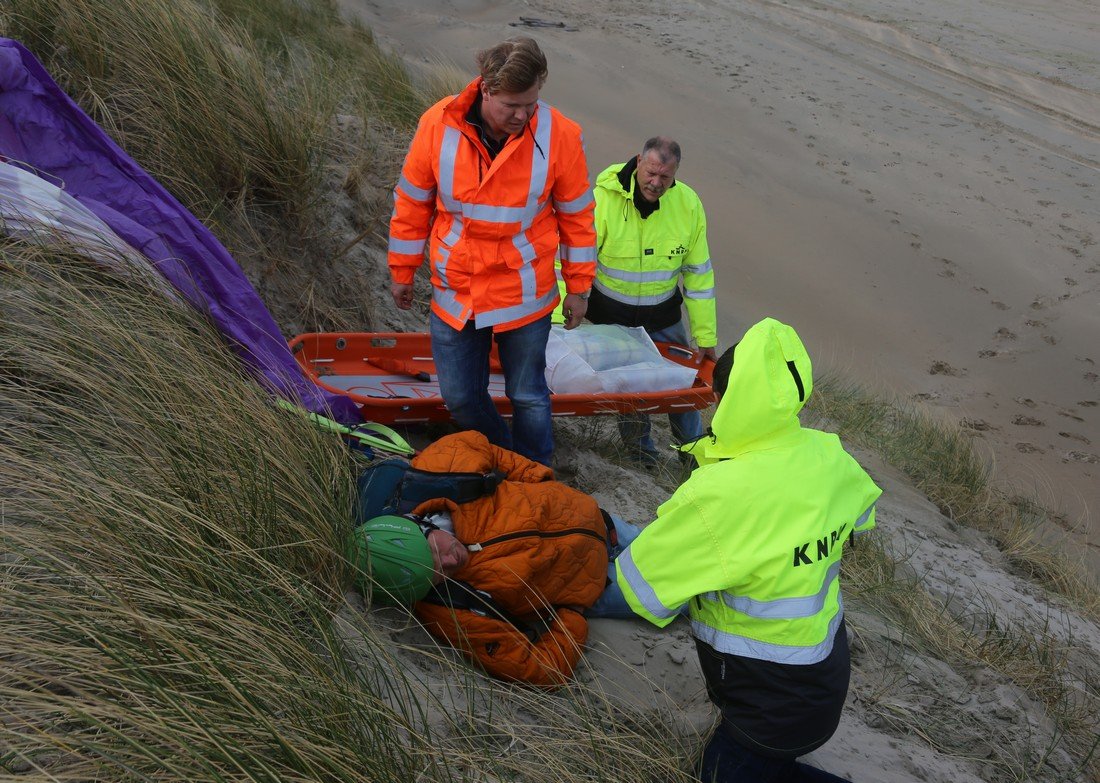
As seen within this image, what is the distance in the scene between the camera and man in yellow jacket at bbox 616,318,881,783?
7.91 ft

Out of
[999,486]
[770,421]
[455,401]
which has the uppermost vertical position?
[770,421]

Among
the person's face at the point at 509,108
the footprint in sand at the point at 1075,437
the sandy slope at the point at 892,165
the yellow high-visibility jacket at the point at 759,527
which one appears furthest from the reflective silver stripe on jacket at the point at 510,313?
the footprint in sand at the point at 1075,437

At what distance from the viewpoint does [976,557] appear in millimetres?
5312

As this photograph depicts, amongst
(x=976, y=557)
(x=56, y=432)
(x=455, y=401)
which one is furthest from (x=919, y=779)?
(x=56, y=432)

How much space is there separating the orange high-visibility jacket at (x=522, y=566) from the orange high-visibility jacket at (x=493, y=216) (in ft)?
1.98

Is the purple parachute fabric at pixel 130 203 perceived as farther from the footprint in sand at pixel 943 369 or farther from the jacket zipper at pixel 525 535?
the footprint in sand at pixel 943 369

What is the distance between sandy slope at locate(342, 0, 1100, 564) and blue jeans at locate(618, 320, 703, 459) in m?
2.99

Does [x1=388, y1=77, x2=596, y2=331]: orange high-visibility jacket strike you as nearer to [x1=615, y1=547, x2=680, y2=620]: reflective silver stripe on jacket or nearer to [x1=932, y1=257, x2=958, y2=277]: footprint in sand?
[x1=615, y1=547, x2=680, y2=620]: reflective silver stripe on jacket

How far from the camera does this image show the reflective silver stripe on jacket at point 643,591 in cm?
252

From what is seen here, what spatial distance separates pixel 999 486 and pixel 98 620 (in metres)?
6.29

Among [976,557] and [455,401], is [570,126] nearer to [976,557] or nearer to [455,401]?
[455,401]

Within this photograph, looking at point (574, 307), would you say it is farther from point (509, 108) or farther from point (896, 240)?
point (896, 240)

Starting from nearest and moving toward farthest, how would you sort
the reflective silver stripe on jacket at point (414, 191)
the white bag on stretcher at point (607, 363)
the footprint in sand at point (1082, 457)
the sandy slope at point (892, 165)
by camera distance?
the reflective silver stripe on jacket at point (414, 191)
the white bag on stretcher at point (607, 363)
the footprint in sand at point (1082, 457)
the sandy slope at point (892, 165)

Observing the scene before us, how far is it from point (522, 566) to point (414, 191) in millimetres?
1500
